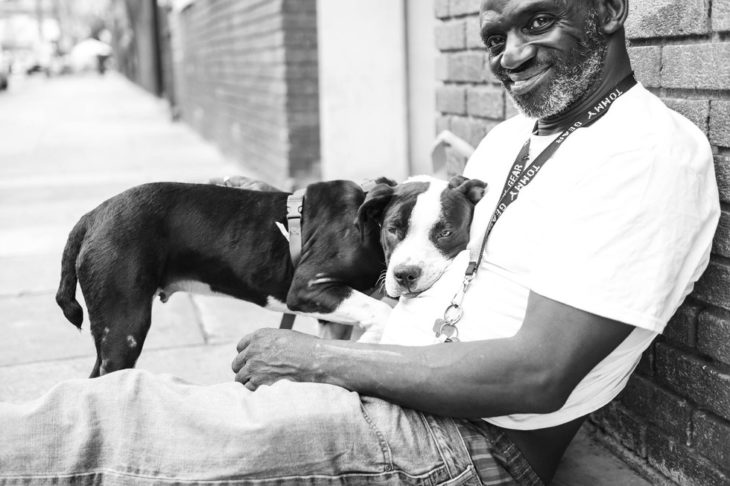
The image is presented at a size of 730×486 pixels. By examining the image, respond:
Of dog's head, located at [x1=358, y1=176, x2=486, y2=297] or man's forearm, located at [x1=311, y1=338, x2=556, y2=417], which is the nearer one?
man's forearm, located at [x1=311, y1=338, x2=556, y2=417]

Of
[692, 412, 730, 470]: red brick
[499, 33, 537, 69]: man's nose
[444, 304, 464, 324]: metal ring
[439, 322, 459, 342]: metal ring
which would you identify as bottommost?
[692, 412, 730, 470]: red brick

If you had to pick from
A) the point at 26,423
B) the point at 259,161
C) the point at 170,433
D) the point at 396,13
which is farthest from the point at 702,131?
the point at 259,161

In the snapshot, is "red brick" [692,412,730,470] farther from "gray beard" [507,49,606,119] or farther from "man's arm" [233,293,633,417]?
"gray beard" [507,49,606,119]

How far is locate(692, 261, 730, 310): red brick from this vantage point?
2.56 metres

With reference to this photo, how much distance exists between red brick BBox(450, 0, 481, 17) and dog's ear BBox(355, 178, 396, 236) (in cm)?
113

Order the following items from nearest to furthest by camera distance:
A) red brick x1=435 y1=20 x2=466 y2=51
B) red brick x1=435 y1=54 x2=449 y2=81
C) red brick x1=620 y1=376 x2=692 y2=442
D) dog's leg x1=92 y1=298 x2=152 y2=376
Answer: red brick x1=620 y1=376 x2=692 y2=442 < dog's leg x1=92 y1=298 x2=152 y2=376 < red brick x1=435 y1=20 x2=466 y2=51 < red brick x1=435 y1=54 x2=449 y2=81

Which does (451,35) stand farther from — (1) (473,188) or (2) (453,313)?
(2) (453,313)

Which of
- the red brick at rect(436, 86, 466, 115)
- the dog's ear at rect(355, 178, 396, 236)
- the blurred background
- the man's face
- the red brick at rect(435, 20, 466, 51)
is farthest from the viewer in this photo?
the blurred background

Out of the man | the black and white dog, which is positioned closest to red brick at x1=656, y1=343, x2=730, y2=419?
the man

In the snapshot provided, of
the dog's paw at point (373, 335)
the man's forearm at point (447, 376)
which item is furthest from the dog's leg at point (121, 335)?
the man's forearm at point (447, 376)

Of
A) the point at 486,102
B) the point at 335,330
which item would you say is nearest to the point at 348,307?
the point at 335,330

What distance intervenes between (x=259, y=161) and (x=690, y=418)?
26.4 feet

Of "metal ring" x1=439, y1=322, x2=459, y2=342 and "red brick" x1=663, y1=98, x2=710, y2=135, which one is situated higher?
"red brick" x1=663, y1=98, x2=710, y2=135

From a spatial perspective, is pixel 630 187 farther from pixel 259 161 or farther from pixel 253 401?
pixel 259 161
